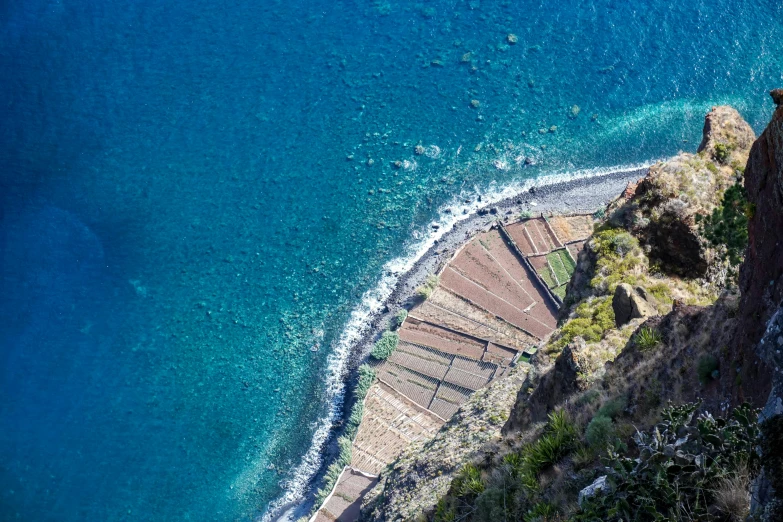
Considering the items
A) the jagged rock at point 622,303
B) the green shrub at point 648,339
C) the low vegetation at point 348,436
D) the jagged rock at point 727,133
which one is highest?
the jagged rock at point 727,133

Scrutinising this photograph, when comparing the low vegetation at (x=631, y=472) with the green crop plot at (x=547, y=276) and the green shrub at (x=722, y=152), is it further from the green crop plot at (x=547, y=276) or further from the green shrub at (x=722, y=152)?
the green crop plot at (x=547, y=276)

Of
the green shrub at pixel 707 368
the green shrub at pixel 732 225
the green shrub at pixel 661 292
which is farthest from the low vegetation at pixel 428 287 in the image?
the green shrub at pixel 707 368

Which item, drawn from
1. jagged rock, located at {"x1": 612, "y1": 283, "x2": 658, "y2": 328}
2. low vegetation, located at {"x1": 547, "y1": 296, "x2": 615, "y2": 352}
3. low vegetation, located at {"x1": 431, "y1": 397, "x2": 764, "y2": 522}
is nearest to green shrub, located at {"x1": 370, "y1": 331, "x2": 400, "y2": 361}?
low vegetation, located at {"x1": 547, "y1": 296, "x2": 615, "y2": 352}

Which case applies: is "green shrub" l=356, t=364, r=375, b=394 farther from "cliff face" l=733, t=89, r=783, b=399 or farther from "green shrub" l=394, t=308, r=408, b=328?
"cliff face" l=733, t=89, r=783, b=399

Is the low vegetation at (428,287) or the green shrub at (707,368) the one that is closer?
→ the green shrub at (707,368)

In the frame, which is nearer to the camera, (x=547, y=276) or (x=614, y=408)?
(x=614, y=408)

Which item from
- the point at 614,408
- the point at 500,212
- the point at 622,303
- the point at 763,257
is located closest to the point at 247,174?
the point at 500,212

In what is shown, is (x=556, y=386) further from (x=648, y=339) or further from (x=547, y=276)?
(x=547, y=276)

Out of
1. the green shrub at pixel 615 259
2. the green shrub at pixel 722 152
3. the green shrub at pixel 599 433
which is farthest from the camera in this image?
the green shrub at pixel 722 152
